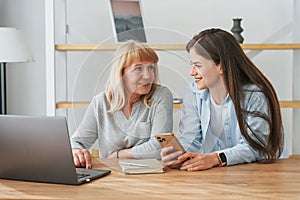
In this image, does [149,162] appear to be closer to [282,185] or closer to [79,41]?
[282,185]

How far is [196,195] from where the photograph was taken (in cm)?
145

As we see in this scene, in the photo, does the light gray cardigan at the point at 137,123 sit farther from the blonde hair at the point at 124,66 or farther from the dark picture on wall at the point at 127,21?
the dark picture on wall at the point at 127,21

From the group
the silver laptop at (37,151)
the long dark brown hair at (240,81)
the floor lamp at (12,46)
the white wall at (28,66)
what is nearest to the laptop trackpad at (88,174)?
the silver laptop at (37,151)

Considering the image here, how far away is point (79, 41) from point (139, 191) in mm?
2336

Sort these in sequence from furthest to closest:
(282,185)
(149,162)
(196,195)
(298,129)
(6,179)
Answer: (298,129), (149,162), (6,179), (282,185), (196,195)

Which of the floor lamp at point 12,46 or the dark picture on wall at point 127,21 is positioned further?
the floor lamp at point 12,46

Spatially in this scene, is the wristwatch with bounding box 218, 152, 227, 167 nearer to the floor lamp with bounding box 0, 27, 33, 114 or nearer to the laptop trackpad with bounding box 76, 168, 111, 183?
the laptop trackpad with bounding box 76, 168, 111, 183

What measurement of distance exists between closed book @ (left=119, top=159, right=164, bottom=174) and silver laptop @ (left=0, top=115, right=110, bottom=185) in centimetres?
13

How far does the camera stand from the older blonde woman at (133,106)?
185 centimetres

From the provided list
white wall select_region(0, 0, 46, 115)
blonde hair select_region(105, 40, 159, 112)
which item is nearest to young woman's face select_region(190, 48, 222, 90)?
blonde hair select_region(105, 40, 159, 112)

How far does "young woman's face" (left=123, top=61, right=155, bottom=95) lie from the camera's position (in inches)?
72.4

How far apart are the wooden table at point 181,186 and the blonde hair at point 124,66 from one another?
244 millimetres

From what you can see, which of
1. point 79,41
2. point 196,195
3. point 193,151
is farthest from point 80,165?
point 79,41

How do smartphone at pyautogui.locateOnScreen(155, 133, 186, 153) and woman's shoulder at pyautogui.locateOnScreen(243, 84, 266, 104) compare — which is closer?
smartphone at pyautogui.locateOnScreen(155, 133, 186, 153)
